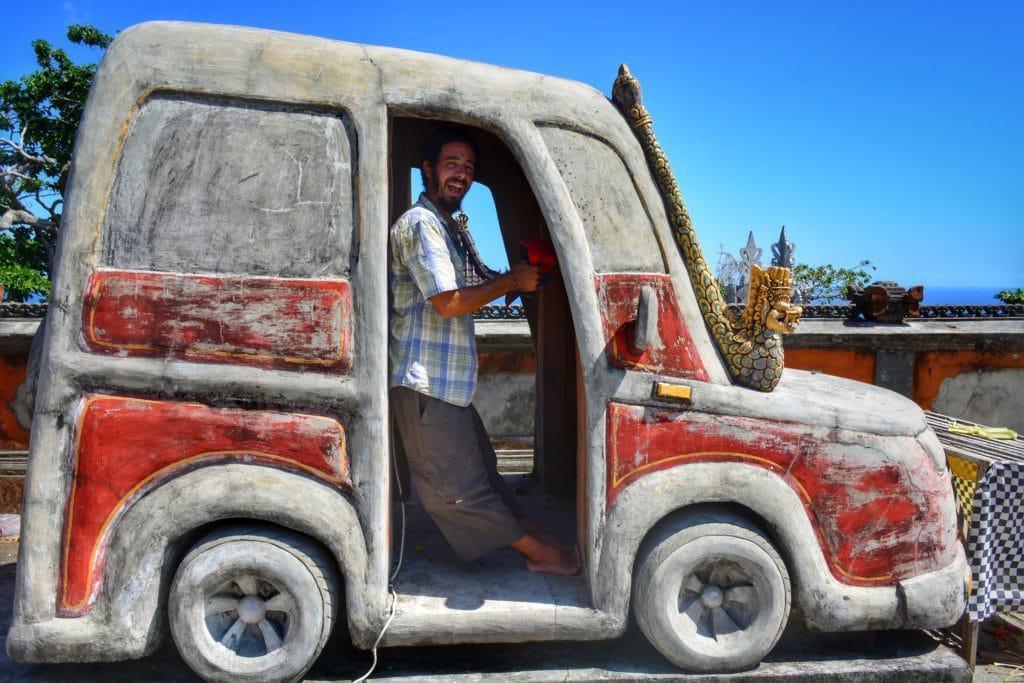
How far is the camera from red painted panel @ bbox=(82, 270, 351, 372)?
97.8 inches

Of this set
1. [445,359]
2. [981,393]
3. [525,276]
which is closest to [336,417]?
[445,359]

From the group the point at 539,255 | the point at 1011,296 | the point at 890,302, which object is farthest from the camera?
the point at 1011,296

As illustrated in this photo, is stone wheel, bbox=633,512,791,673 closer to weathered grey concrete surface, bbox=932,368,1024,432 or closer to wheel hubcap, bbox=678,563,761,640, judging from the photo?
wheel hubcap, bbox=678,563,761,640

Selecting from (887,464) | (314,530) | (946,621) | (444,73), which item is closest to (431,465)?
(314,530)

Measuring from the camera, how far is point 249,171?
2.57 meters

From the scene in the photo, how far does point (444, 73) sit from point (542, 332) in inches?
64.5

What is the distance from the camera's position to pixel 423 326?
9.29 ft

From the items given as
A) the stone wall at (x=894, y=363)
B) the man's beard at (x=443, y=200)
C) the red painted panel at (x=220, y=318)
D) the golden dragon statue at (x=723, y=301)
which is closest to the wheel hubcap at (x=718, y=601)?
the golden dragon statue at (x=723, y=301)

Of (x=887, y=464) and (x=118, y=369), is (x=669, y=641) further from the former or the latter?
(x=118, y=369)

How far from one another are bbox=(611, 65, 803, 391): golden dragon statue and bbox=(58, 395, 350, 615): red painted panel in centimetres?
171

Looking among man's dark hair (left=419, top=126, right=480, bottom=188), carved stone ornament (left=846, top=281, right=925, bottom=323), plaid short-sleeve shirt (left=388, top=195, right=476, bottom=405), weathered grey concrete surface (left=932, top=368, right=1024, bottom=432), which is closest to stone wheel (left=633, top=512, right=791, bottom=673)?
plaid short-sleeve shirt (left=388, top=195, right=476, bottom=405)

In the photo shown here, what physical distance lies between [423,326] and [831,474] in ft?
5.72

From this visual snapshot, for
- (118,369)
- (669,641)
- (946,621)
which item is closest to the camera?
(118,369)

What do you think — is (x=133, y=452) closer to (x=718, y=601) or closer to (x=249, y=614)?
(x=249, y=614)
